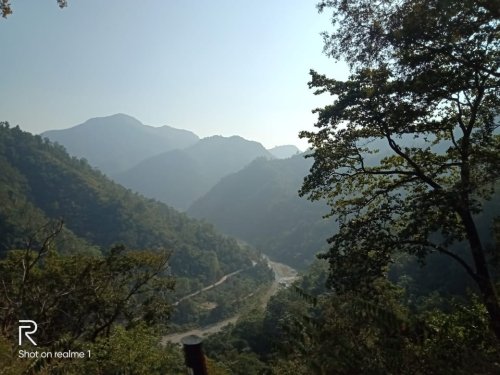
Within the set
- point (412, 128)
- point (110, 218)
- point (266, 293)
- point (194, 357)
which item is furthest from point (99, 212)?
point (194, 357)

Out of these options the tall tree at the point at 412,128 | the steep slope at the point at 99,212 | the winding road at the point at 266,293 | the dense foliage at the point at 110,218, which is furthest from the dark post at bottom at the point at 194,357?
the steep slope at the point at 99,212

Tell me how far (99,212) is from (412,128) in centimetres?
10785

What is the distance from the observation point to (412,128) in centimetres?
850

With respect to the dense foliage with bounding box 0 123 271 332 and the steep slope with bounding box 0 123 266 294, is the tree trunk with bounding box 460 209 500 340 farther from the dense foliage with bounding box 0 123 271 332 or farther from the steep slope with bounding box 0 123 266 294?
the steep slope with bounding box 0 123 266 294

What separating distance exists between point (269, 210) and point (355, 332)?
18458 centimetres

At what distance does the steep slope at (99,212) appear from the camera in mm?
102488

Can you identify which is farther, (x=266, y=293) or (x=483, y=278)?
(x=266, y=293)

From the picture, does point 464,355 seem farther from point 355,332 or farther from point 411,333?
point 355,332

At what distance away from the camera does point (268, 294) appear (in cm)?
10225

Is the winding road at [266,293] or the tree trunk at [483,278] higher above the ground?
the tree trunk at [483,278]

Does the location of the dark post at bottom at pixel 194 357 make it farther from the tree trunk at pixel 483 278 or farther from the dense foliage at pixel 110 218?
the dense foliage at pixel 110 218

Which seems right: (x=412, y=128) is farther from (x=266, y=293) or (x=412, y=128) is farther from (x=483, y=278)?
(x=266, y=293)

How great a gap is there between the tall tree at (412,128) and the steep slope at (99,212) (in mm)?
87844

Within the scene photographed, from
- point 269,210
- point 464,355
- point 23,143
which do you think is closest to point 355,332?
point 464,355
